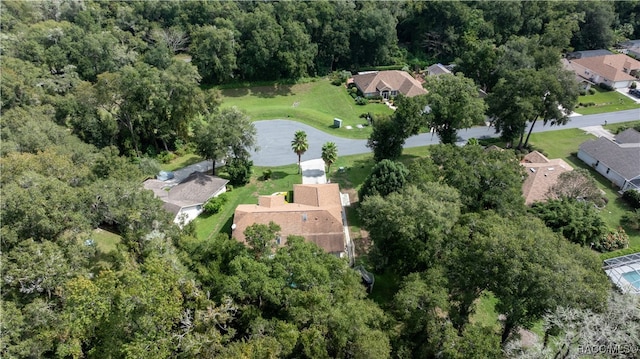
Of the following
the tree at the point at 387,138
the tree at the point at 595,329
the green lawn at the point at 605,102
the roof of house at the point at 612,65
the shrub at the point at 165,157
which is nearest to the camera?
the tree at the point at 595,329

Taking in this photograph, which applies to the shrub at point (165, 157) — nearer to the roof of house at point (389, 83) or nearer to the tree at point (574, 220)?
the roof of house at point (389, 83)

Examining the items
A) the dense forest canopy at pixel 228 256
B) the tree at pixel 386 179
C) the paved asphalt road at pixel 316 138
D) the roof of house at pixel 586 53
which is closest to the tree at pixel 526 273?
the dense forest canopy at pixel 228 256

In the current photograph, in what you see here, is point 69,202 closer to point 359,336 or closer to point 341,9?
point 359,336

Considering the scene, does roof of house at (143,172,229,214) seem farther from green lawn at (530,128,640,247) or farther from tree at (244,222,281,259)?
green lawn at (530,128,640,247)

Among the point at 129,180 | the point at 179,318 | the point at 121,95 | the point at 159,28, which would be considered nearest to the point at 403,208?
the point at 179,318

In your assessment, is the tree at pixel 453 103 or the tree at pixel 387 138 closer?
the tree at pixel 387 138

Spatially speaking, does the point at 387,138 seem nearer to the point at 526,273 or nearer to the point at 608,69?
the point at 526,273
